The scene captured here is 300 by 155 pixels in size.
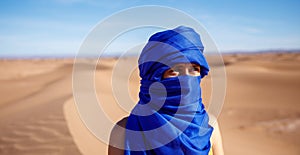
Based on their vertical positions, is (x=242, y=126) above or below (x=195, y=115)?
below

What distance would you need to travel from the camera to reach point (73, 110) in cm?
750

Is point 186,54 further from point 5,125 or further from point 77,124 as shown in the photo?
point 5,125

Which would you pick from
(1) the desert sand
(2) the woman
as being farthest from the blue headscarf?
(1) the desert sand

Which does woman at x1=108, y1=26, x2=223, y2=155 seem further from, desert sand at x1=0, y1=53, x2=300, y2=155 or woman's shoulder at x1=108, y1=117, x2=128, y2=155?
desert sand at x1=0, y1=53, x2=300, y2=155

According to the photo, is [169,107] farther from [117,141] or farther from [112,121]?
[112,121]

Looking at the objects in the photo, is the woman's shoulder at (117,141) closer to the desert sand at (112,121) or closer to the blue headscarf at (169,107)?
the blue headscarf at (169,107)

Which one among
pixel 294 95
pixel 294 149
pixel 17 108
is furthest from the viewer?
pixel 294 95

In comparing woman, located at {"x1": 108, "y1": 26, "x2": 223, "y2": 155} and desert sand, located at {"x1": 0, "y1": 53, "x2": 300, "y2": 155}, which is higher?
woman, located at {"x1": 108, "y1": 26, "x2": 223, "y2": 155}

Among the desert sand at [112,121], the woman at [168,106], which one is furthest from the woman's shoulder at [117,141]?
the desert sand at [112,121]

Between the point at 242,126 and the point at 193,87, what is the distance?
22.6 feet

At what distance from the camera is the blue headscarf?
152 centimetres

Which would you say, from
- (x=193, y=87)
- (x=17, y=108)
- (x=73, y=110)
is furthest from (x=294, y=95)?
(x=193, y=87)

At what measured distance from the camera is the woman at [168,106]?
152cm

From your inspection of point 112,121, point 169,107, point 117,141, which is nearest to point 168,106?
point 169,107
